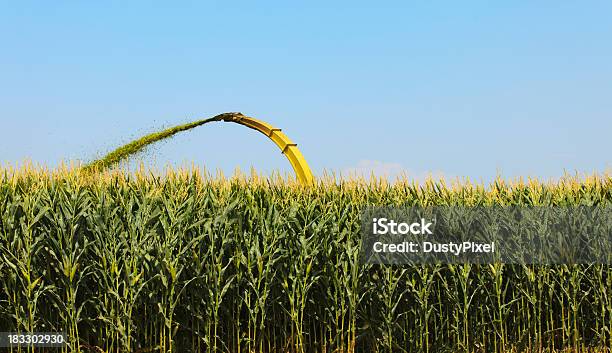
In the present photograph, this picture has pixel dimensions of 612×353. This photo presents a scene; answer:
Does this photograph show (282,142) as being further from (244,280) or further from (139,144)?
(244,280)

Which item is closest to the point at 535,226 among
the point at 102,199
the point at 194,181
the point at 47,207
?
the point at 194,181

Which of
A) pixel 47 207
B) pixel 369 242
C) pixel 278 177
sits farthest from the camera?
pixel 278 177

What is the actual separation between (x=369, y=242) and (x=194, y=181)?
236cm

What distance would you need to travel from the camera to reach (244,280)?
807cm

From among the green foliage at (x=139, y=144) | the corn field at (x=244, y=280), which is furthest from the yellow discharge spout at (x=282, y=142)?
the corn field at (x=244, y=280)

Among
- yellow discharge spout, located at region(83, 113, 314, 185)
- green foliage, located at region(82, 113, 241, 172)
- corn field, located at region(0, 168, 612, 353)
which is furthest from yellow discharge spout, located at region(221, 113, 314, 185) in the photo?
corn field, located at region(0, 168, 612, 353)

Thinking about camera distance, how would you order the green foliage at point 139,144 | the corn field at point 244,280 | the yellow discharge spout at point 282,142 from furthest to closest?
the green foliage at point 139,144, the yellow discharge spout at point 282,142, the corn field at point 244,280

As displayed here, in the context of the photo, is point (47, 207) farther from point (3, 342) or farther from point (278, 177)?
point (278, 177)

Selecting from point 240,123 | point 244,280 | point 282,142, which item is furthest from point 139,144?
point 244,280

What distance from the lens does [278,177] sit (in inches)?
363

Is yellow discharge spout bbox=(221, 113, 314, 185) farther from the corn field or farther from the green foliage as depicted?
the corn field

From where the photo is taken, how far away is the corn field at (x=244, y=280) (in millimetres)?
7781

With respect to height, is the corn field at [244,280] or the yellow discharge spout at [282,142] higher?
the yellow discharge spout at [282,142]

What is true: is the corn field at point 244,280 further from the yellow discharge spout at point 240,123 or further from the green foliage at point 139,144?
the green foliage at point 139,144
